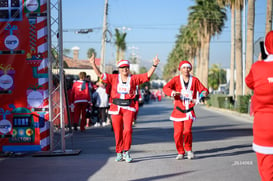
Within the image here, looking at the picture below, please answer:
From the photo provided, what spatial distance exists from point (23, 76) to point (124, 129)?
99.8 inches

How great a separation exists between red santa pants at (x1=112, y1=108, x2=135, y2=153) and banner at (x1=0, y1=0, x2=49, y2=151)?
1.77 meters

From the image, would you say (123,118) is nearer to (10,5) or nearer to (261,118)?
(10,5)

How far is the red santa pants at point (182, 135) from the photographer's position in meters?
9.17

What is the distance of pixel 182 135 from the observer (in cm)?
925

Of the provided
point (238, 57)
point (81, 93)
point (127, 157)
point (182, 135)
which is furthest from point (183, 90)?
point (238, 57)

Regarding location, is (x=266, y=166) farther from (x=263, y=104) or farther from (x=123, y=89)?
(x=123, y=89)

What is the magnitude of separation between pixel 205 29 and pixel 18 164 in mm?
51352

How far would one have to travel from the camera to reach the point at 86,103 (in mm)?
15648

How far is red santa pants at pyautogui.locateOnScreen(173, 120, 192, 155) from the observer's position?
30.1 feet

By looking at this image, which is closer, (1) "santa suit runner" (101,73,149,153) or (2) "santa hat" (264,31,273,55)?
(2) "santa hat" (264,31,273,55)

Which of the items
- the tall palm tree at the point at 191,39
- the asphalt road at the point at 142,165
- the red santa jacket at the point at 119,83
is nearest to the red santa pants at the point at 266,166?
the asphalt road at the point at 142,165

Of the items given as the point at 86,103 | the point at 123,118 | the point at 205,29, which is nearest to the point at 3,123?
the point at 123,118

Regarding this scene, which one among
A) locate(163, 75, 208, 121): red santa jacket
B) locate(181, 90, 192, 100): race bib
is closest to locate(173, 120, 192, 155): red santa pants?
locate(163, 75, 208, 121): red santa jacket

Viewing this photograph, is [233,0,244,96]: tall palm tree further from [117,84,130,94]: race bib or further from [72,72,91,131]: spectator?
[117,84,130,94]: race bib
